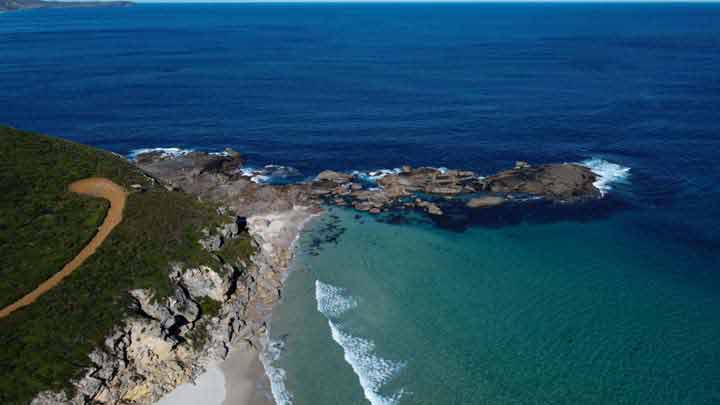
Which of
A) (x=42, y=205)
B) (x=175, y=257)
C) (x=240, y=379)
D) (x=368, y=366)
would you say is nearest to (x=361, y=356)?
(x=368, y=366)

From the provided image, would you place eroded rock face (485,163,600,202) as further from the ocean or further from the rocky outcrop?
the rocky outcrop

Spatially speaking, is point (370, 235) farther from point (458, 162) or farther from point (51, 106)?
point (51, 106)

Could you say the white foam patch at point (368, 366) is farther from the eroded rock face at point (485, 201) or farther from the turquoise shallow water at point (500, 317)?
the eroded rock face at point (485, 201)

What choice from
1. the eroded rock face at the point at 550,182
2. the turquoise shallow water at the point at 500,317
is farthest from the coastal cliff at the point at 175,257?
the turquoise shallow water at the point at 500,317

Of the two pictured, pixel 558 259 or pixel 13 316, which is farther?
pixel 558 259

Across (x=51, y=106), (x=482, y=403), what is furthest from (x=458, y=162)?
(x=51, y=106)

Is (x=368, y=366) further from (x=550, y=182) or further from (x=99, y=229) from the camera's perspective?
(x=550, y=182)
